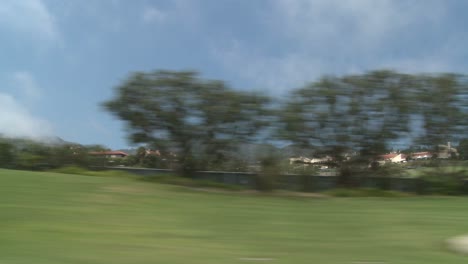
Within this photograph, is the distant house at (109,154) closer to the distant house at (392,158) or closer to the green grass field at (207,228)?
the green grass field at (207,228)

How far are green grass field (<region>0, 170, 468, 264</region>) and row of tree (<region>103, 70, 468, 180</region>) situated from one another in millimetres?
4318

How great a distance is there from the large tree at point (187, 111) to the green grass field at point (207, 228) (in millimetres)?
4477

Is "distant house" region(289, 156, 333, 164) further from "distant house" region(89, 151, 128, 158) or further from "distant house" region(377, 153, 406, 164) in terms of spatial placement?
"distant house" region(89, 151, 128, 158)

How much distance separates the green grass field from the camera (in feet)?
→ 21.9

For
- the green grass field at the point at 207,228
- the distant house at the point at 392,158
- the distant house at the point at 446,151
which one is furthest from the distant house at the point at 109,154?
the distant house at the point at 446,151

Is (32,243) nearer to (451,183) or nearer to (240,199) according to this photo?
(240,199)

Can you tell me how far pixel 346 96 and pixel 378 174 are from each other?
347cm

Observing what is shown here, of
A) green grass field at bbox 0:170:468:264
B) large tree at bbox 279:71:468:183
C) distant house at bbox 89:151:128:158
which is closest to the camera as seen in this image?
green grass field at bbox 0:170:468:264

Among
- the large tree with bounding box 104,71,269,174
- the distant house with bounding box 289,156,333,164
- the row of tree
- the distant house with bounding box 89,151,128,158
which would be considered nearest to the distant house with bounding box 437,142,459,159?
the row of tree

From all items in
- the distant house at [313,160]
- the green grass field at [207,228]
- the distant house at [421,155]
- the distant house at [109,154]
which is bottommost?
the green grass field at [207,228]

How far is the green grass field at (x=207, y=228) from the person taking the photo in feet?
21.9

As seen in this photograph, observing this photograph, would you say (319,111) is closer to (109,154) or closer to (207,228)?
(207,228)

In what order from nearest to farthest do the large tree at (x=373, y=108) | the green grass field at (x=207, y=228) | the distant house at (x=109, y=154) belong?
1. the green grass field at (x=207, y=228)
2. the large tree at (x=373, y=108)
3. the distant house at (x=109, y=154)

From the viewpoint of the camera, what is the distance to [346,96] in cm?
1770
